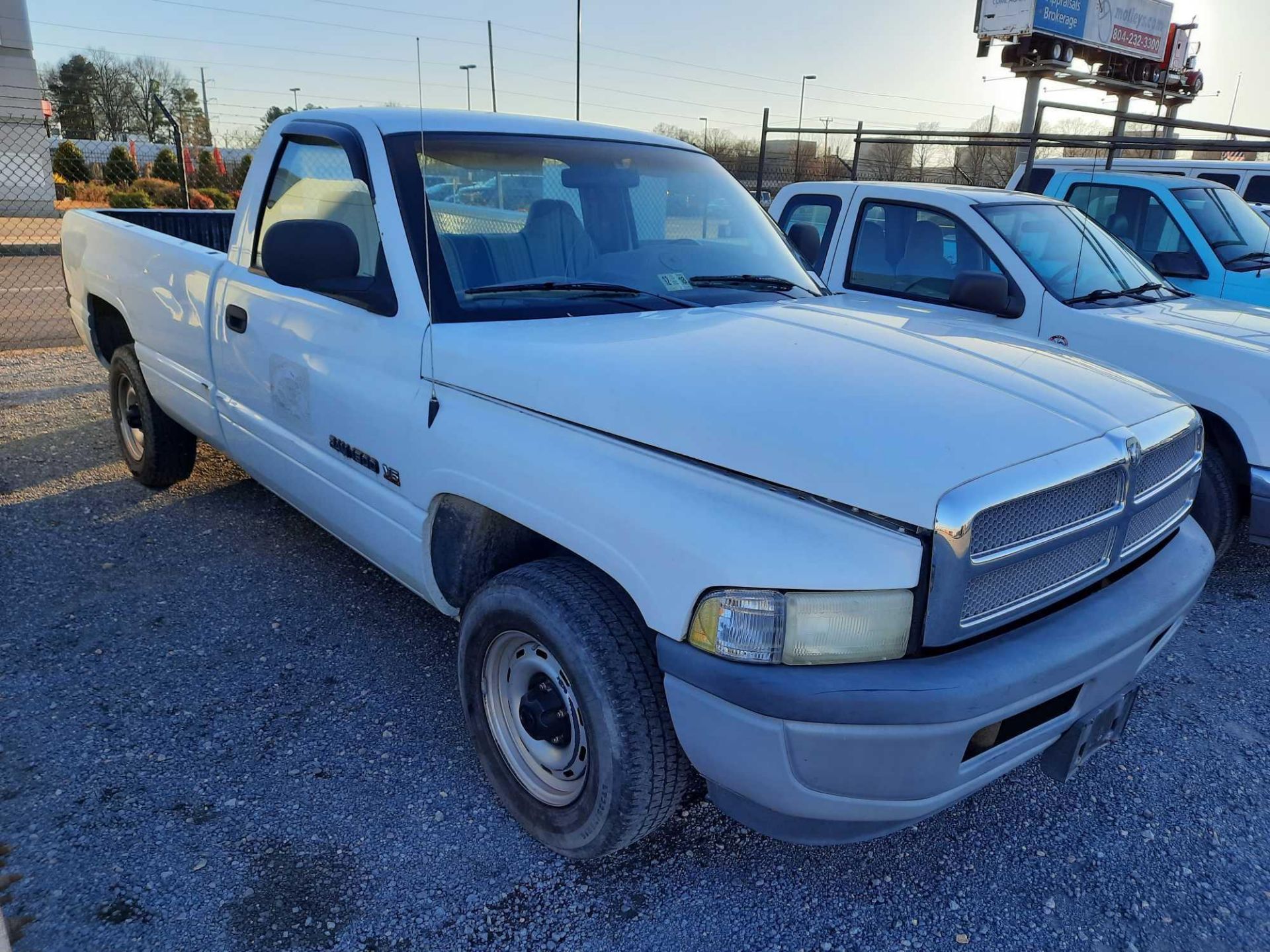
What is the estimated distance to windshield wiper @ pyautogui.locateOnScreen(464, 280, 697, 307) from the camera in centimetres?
279

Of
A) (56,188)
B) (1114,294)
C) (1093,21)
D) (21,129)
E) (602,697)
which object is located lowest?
(602,697)

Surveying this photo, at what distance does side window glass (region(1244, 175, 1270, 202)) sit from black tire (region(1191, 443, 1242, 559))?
9438mm

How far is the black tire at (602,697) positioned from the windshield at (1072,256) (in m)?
3.86

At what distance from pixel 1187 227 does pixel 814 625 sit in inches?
264

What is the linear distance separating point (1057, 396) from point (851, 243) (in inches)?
151

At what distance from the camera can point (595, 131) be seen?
348cm

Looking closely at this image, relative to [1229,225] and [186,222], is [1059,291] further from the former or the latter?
[186,222]

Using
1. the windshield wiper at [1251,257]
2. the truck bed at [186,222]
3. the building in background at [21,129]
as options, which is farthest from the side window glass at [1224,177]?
the building in background at [21,129]

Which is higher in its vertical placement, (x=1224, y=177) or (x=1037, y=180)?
(x=1224, y=177)

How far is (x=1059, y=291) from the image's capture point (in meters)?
4.99

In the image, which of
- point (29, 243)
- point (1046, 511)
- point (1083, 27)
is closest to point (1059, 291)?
point (1046, 511)

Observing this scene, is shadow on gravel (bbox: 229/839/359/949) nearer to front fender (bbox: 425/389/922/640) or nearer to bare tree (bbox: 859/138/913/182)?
front fender (bbox: 425/389/922/640)

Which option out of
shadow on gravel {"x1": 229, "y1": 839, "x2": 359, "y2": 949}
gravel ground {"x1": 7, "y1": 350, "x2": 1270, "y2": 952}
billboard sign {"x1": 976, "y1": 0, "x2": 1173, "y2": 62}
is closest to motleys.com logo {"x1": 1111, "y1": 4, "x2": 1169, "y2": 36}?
billboard sign {"x1": 976, "y1": 0, "x2": 1173, "y2": 62}

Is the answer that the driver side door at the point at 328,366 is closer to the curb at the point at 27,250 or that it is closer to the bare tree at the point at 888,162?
the curb at the point at 27,250
